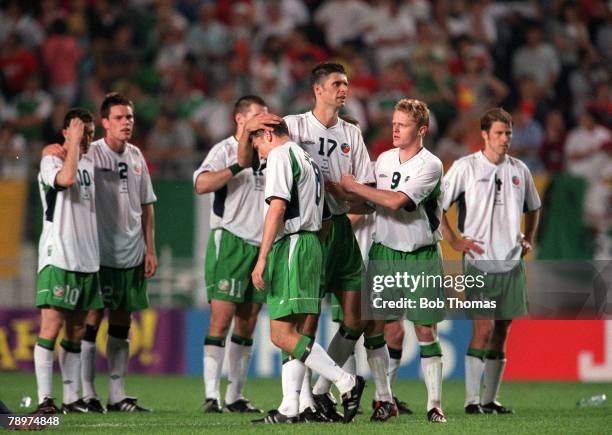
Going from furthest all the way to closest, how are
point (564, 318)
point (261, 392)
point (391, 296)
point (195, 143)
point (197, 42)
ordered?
point (197, 42) < point (195, 143) < point (564, 318) < point (261, 392) < point (391, 296)

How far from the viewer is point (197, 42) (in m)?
18.4

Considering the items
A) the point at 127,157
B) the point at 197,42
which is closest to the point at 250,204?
the point at 127,157

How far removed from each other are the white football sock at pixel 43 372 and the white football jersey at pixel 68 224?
2.30 ft

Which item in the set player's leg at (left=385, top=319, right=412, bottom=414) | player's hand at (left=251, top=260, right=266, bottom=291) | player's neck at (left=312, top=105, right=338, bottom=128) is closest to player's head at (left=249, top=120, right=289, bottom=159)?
player's neck at (left=312, top=105, right=338, bottom=128)

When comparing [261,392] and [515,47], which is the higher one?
[515,47]

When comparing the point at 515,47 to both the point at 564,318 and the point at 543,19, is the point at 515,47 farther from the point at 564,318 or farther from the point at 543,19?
the point at 564,318

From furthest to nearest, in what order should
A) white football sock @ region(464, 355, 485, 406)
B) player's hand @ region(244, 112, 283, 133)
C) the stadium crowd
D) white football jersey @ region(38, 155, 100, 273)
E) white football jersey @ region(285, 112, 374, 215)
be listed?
1. the stadium crowd
2. white football sock @ region(464, 355, 485, 406)
3. white football jersey @ region(38, 155, 100, 273)
4. white football jersey @ region(285, 112, 374, 215)
5. player's hand @ region(244, 112, 283, 133)

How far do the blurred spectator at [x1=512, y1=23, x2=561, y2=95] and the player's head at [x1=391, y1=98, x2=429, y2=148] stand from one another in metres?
9.66

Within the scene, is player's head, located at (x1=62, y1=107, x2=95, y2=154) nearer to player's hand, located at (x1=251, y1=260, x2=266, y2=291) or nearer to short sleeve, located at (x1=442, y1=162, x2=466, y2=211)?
Answer: player's hand, located at (x1=251, y1=260, x2=266, y2=291)

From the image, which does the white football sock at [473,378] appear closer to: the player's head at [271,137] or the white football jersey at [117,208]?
the player's head at [271,137]

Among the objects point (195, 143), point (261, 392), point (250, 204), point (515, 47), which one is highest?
point (515, 47)

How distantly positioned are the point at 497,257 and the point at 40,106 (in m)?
9.24

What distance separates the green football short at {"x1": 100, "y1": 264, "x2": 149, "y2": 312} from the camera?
33.2 ft

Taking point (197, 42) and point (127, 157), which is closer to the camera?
point (127, 157)
